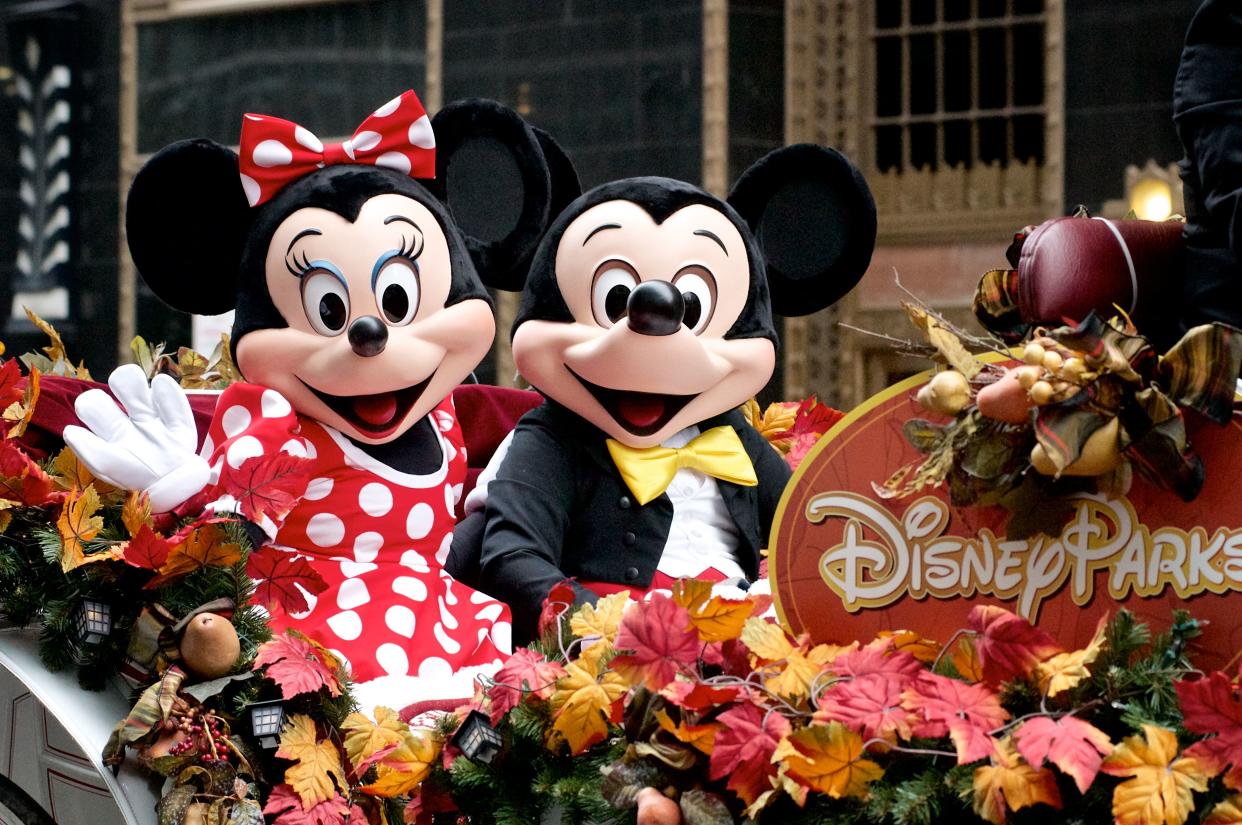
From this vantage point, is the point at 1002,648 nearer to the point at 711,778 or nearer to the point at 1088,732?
the point at 1088,732

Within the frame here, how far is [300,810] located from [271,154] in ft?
3.50

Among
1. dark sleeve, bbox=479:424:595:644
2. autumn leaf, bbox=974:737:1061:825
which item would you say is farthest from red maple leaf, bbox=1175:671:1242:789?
dark sleeve, bbox=479:424:595:644

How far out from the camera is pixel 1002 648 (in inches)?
53.7

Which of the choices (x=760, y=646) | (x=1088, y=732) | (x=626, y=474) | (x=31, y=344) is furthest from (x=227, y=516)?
(x=31, y=344)

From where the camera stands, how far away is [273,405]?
2213mm

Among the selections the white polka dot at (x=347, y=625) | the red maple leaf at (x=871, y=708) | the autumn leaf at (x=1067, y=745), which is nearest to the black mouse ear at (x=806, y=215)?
the white polka dot at (x=347, y=625)

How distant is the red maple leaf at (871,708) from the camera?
1.36 meters

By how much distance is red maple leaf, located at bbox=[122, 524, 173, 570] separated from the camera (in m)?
1.87

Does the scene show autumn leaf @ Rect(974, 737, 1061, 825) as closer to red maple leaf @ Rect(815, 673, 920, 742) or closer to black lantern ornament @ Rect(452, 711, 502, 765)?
red maple leaf @ Rect(815, 673, 920, 742)

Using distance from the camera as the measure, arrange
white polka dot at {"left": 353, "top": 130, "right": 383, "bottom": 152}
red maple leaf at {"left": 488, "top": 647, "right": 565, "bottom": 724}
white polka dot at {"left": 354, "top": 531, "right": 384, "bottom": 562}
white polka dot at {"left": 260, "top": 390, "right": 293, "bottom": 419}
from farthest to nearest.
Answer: white polka dot at {"left": 353, "top": 130, "right": 383, "bottom": 152} < white polka dot at {"left": 354, "top": 531, "right": 384, "bottom": 562} < white polka dot at {"left": 260, "top": 390, "right": 293, "bottom": 419} < red maple leaf at {"left": 488, "top": 647, "right": 565, "bottom": 724}

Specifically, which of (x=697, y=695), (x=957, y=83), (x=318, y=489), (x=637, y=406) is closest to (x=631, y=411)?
(x=637, y=406)

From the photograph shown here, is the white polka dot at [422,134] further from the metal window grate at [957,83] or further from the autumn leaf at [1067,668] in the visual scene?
the metal window grate at [957,83]

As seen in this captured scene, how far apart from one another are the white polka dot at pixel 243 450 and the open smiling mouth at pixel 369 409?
0.19 metres

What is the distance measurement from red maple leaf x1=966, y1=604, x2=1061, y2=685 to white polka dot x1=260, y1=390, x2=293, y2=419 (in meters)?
1.19
